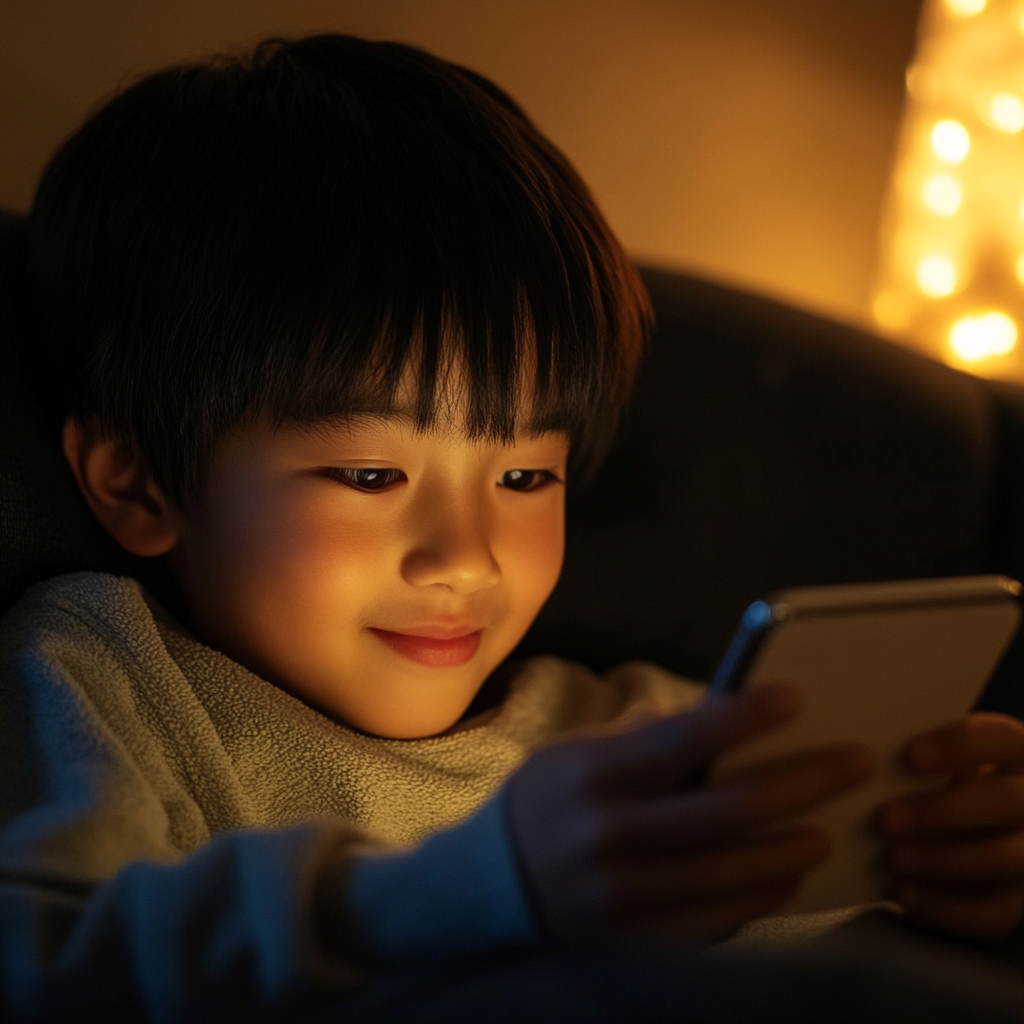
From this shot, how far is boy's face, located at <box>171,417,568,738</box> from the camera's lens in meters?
0.66

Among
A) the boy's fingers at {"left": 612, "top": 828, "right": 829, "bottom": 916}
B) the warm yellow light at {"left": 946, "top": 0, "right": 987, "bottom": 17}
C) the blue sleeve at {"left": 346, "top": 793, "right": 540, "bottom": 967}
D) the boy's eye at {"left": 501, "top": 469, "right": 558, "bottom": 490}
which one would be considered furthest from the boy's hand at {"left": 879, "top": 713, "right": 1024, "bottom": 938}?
the warm yellow light at {"left": 946, "top": 0, "right": 987, "bottom": 17}

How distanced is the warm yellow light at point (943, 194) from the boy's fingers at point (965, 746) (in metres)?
1.24

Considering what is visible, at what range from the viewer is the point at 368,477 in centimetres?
69

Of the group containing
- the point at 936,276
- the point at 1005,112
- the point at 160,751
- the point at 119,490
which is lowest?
the point at 160,751

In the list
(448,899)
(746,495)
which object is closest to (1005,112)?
(746,495)

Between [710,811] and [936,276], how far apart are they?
1462mm

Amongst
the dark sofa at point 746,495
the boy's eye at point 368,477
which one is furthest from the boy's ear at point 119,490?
the dark sofa at point 746,495

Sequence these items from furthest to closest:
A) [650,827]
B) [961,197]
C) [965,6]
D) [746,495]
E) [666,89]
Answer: [961,197]
[965,6]
[666,89]
[746,495]
[650,827]

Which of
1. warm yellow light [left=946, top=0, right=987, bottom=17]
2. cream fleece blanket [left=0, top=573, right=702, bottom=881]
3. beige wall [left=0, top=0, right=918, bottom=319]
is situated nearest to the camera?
cream fleece blanket [left=0, top=573, right=702, bottom=881]

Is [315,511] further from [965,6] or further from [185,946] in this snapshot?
[965,6]

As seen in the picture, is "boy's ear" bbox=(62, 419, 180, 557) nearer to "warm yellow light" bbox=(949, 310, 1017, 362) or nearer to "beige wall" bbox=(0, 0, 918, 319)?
"beige wall" bbox=(0, 0, 918, 319)

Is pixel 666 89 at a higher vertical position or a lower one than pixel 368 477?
higher

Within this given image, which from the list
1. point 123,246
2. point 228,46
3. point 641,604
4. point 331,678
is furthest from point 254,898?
point 228,46

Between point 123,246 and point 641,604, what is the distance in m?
0.56
